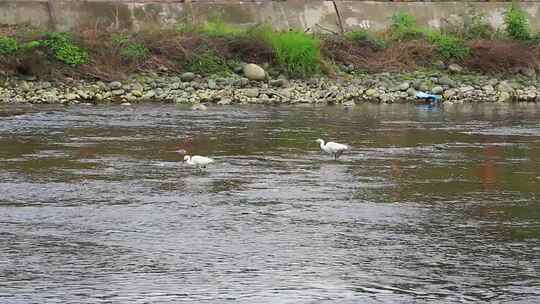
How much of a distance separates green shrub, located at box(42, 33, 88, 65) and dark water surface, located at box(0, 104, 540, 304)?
8.24 m

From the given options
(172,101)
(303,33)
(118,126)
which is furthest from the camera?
(303,33)

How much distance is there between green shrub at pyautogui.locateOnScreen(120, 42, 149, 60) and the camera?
30.2 m

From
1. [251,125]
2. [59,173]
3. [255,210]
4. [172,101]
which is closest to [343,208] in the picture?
[255,210]

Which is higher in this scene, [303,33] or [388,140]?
[303,33]

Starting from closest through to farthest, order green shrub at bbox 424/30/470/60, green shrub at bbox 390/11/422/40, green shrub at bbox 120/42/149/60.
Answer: green shrub at bbox 120/42/149/60 < green shrub at bbox 424/30/470/60 < green shrub at bbox 390/11/422/40

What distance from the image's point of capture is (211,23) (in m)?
33.1

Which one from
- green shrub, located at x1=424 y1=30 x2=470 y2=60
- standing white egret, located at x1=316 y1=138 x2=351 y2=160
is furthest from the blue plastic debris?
standing white egret, located at x1=316 y1=138 x2=351 y2=160

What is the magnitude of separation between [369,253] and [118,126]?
12.1 metres

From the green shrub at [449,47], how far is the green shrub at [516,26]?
1927 millimetres

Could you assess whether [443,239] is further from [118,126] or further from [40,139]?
[118,126]

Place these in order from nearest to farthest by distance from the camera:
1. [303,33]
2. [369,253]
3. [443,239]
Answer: [369,253], [443,239], [303,33]

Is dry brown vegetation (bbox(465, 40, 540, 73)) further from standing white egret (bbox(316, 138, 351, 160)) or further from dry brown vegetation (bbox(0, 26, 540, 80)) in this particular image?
standing white egret (bbox(316, 138, 351, 160))

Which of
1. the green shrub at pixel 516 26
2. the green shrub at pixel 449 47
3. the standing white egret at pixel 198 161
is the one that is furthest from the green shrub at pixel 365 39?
the standing white egret at pixel 198 161

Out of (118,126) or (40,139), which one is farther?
(118,126)
